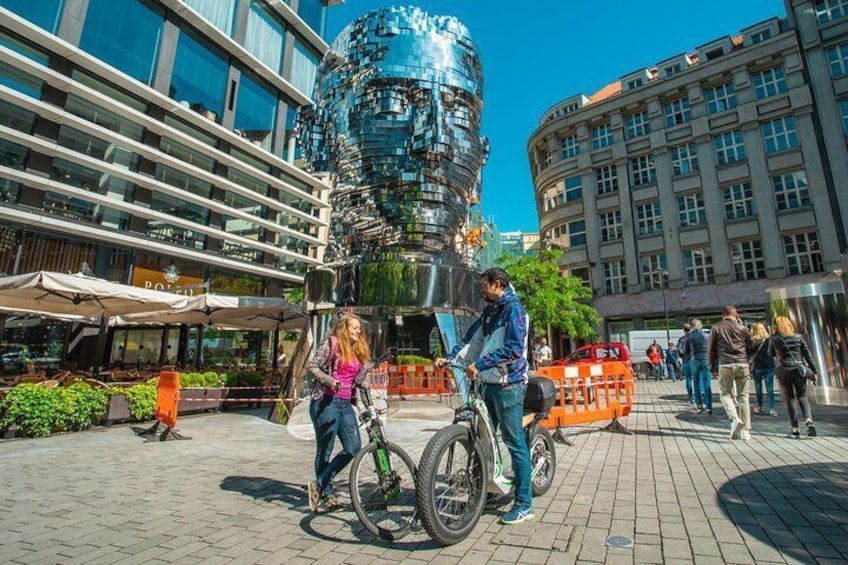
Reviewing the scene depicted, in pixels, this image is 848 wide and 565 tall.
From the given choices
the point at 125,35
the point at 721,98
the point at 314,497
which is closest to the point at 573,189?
the point at 721,98

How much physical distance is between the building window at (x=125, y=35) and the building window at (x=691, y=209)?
3831 cm

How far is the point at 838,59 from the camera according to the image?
31.2 meters

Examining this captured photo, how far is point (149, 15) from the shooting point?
27.6 m

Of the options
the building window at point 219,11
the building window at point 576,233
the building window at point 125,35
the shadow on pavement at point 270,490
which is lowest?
the shadow on pavement at point 270,490

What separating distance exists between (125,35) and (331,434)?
104 feet

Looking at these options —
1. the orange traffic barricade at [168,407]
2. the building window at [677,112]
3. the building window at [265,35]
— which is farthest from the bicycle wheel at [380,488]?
the building window at [677,112]

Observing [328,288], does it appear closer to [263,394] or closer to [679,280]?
[263,394]

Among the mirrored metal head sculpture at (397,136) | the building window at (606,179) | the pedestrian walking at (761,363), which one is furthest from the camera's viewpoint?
the building window at (606,179)

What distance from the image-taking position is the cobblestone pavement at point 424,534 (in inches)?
123

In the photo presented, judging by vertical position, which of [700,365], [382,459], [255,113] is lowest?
[382,459]

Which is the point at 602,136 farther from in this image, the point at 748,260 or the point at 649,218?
the point at 748,260

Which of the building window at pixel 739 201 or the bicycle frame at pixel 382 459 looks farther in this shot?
the building window at pixel 739 201

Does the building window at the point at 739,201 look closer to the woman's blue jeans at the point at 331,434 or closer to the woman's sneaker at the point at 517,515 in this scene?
the woman's sneaker at the point at 517,515

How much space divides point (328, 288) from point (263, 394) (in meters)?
4.71
